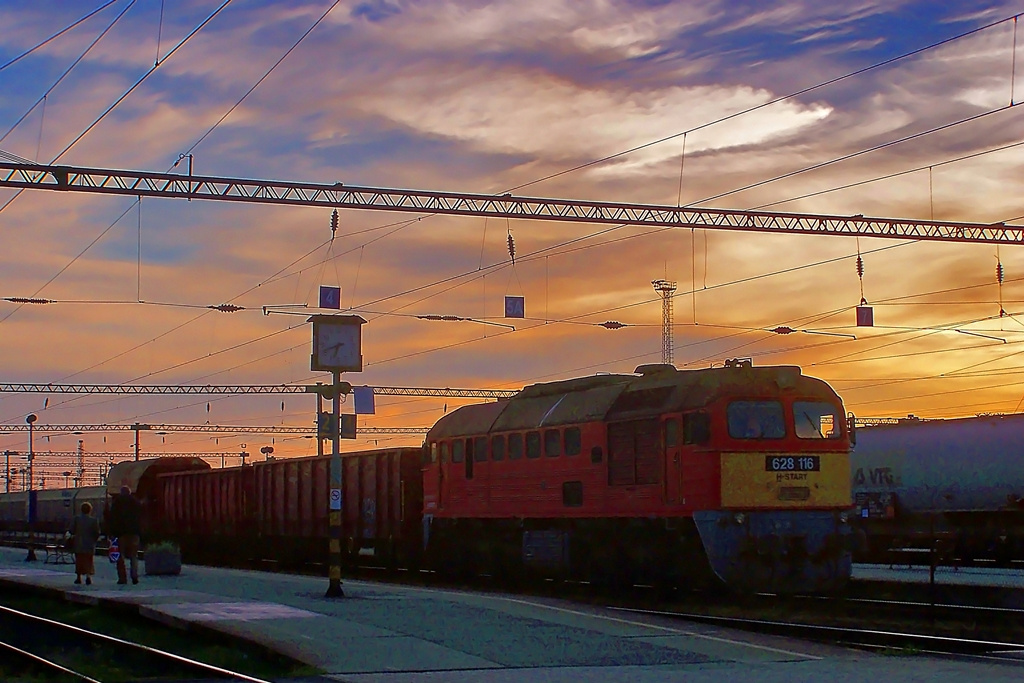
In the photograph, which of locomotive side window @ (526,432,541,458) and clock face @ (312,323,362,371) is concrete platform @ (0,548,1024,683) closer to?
clock face @ (312,323,362,371)

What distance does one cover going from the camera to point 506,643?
601 inches

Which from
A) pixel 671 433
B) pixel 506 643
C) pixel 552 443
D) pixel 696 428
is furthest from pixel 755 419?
pixel 506 643

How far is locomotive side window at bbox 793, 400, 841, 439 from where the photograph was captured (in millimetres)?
21750

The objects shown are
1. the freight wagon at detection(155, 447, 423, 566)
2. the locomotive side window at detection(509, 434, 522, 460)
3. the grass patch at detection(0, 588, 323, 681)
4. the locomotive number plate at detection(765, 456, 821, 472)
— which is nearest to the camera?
the grass patch at detection(0, 588, 323, 681)

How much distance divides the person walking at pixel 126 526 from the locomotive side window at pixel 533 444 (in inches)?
311

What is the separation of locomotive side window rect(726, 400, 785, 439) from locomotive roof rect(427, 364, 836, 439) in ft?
0.73

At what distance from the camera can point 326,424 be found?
70.9 ft

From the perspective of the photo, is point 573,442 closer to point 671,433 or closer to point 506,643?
point 671,433

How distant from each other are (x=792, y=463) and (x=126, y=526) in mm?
13038

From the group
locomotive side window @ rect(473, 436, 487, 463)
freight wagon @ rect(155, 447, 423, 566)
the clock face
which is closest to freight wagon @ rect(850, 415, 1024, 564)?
locomotive side window @ rect(473, 436, 487, 463)

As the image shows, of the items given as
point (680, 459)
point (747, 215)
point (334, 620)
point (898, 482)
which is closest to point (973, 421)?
point (898, 482)

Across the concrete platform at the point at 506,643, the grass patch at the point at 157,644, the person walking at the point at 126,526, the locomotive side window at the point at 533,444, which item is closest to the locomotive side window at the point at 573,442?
the locomotive side window at the point at 533,444

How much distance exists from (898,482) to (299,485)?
16960mm

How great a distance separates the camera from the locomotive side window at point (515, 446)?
26.1 meters
